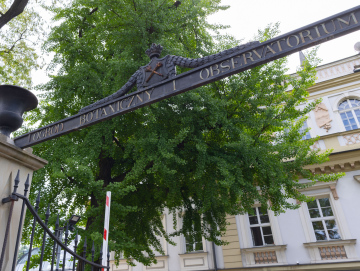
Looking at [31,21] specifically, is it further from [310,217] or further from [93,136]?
[310,217]

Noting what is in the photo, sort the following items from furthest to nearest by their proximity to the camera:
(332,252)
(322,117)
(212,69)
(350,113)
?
(322,117), (350,113), (332,252), (212,69)

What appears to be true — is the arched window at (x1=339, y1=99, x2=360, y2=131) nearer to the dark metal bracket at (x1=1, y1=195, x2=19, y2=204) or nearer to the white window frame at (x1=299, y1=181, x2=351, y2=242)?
the white window frame at (x1=299, y1=181, x2=351, y2=242)

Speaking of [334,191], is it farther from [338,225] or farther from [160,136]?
[160,136]

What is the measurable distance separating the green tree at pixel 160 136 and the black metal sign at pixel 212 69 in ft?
12.1

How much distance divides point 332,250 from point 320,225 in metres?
1.17

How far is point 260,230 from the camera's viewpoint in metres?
13.2

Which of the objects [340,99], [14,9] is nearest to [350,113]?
[340,99]

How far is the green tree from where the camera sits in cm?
749

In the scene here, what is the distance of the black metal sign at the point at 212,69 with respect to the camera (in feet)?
7.69

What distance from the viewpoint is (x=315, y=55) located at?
9.48 metres

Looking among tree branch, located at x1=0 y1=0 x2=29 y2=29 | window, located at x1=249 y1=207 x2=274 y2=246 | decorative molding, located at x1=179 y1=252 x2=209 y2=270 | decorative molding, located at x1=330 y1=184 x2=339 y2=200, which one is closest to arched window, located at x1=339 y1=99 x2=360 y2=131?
decorative molding, located at x1=330 y1=184 x2=339 y2=200

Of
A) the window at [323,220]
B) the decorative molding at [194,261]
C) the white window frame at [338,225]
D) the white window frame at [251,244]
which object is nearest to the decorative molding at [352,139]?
the white window frame at [338,225]

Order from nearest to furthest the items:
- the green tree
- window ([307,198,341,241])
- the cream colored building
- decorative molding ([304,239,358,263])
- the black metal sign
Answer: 1. the black metal sign
2. the green tree
3. decorative molding ([304,239,358,263])
4. the cream colored building
5. window ([307,198,341,241])

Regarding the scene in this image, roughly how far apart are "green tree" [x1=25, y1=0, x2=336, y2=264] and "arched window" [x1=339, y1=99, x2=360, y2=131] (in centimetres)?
612
